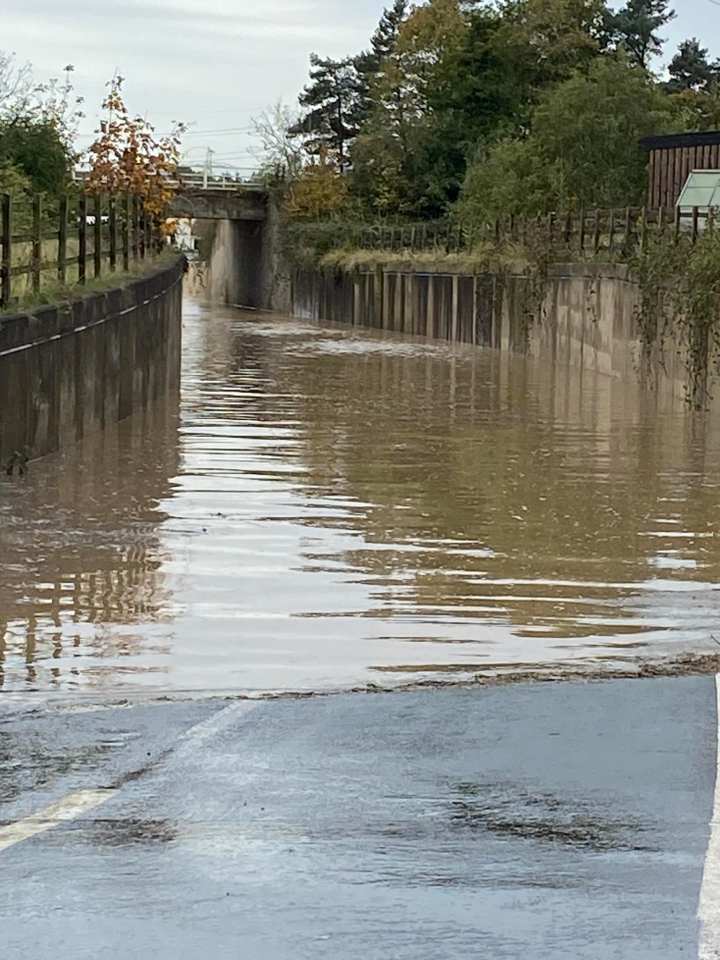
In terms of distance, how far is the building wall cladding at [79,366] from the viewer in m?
20.3

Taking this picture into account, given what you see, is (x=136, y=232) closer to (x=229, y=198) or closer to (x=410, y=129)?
(x=410, y=129)

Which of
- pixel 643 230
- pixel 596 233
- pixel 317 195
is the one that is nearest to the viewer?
pixel 643 230

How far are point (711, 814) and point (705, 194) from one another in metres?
44.2

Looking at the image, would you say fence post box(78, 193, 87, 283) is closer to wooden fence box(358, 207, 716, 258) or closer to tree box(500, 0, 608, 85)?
wooden fence box(358, 207, 716, 258)

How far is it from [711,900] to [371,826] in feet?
4.29

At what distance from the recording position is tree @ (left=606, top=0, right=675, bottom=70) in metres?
116

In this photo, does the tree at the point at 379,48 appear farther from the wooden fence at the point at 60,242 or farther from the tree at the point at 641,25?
the wooden fence at the point at 60,242

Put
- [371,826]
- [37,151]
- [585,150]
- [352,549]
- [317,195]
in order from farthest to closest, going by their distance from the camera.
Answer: [317,195], [585,150], [37,151], [352,549], [371,826]

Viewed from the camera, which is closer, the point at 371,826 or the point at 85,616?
the point at 371,826

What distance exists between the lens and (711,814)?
6949 millimetres

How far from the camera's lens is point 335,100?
5310 inches

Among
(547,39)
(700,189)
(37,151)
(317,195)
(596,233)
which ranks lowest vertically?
(596,233)

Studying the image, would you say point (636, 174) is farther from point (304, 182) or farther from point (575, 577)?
point (575, 577)

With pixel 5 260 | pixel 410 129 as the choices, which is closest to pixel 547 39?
pixel 410 129
